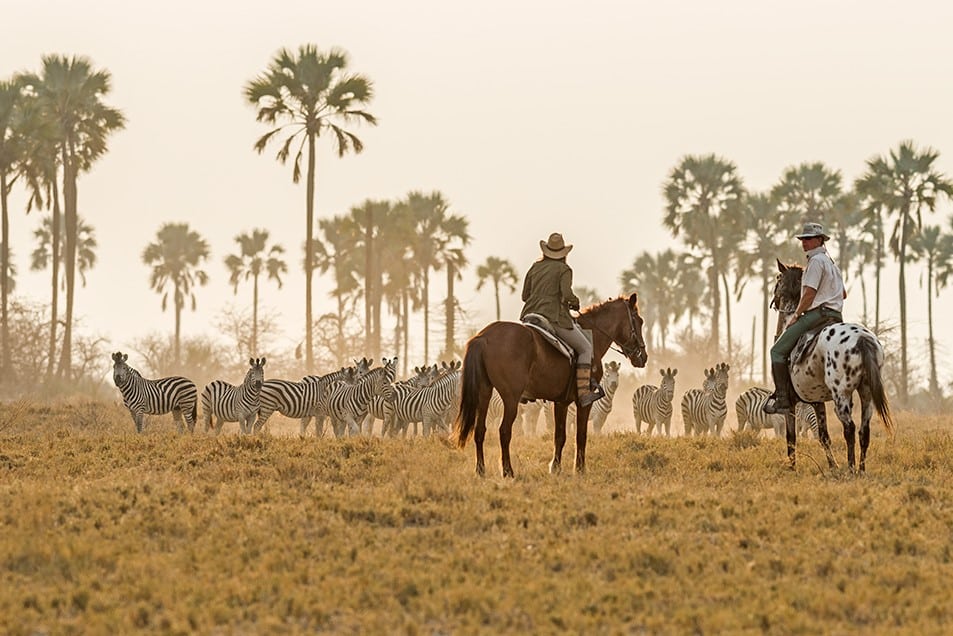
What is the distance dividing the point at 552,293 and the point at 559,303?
0.53 ft

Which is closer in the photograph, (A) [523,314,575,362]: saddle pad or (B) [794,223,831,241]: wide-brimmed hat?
(A) [523,314,575,362]: saddle pad

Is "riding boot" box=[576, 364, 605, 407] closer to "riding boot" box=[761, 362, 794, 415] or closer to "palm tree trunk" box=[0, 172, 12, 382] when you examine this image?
"riding boot" box=[761, 362, 794, 415]

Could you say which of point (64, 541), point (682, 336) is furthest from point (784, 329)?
point (682, 336)

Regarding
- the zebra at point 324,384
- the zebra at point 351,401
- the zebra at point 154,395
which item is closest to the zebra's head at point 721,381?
the zebra at point 351,401

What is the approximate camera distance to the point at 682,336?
262ft

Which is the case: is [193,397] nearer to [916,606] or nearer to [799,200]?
[916,606]

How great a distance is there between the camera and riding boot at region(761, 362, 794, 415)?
1585 centimetres

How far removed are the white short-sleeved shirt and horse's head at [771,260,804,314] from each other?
0.70 meters

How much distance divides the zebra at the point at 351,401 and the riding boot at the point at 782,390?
10070 millimetres

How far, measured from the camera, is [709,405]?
26.6 meters

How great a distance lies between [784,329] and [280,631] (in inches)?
400

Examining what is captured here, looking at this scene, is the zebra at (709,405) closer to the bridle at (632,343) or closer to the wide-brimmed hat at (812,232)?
the bridle at (632,343)

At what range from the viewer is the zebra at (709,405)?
26.4 m

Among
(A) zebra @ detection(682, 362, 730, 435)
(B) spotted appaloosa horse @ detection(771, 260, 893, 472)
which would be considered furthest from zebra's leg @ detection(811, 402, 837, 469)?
(A) zebra @ detection(682, 362, 730, 435)
